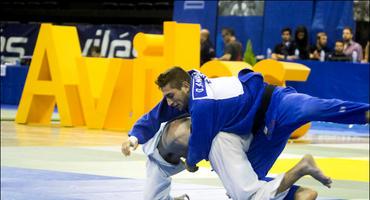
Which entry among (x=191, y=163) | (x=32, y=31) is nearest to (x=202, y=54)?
(x=32, y=31)

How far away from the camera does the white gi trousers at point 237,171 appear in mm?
6637

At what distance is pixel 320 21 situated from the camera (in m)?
22.3

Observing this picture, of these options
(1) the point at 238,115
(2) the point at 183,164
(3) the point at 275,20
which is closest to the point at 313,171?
(1) the point at 238,115

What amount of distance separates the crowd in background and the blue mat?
9.90 m

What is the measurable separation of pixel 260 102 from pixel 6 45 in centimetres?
2190

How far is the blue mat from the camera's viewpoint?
8945mm

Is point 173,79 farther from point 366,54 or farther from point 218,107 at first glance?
point 366,54

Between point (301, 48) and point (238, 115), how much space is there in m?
15.0

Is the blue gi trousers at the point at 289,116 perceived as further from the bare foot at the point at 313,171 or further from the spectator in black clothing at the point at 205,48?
the spectator in black clothing at the point at 205,48

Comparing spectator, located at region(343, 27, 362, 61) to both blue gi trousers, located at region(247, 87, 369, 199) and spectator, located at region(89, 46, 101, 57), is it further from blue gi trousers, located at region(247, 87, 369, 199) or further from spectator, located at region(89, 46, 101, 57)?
blue gi trousers, located at region(247, 87, 369, 199)

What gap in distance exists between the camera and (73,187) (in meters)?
9.62

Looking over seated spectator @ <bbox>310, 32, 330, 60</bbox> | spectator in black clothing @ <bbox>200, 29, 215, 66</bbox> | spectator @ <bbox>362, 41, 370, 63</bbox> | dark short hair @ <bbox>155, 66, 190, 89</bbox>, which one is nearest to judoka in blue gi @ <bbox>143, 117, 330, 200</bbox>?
dark short hair @ <bbox>155, 66, 190, 89</bbox>

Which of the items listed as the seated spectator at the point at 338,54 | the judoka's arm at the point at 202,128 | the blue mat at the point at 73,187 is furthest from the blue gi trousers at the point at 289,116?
the seated spectator at the point at 338,54

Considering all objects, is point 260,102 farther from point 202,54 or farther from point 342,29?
point 342,29
